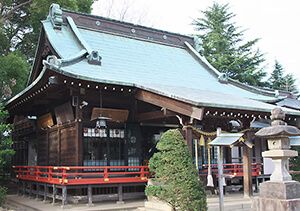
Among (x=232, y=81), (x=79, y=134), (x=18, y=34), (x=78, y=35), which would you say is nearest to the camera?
(x=79, y=134)

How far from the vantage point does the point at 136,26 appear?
19.0 m

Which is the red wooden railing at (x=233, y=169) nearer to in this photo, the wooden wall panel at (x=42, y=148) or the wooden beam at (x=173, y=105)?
the wooden beam at (x=173, y=105)

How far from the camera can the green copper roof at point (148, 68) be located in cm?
1231

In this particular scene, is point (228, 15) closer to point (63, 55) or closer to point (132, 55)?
point (132, 55)

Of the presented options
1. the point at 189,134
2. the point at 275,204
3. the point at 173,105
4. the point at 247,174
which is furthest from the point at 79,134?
the point at 275,204

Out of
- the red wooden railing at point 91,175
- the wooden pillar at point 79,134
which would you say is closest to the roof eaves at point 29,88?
the wooden pillar at point 79,134

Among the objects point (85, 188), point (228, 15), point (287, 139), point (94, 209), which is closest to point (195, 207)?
point (287, 139)

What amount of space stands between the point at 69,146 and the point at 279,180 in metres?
8.63

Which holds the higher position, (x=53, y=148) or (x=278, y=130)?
(x=278, y=130)

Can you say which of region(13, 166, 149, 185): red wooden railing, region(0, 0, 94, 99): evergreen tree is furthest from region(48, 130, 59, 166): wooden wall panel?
region(0, 0, 94, 99): evergreen tree

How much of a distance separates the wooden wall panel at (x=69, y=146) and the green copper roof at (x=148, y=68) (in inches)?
103

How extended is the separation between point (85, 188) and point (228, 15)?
27625 mm

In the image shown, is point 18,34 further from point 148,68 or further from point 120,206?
point 120,206

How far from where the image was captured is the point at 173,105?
11.4 meters
